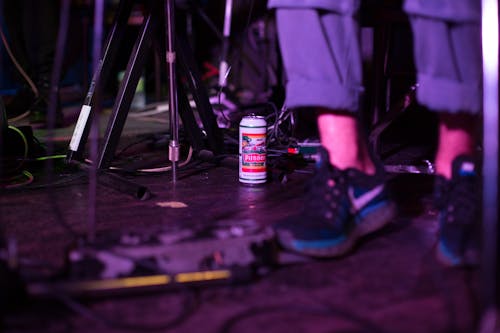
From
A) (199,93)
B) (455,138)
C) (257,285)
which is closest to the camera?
(257,285)

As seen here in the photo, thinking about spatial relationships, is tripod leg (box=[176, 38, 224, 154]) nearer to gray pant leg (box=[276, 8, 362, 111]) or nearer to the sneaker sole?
gray pant leg (box=[276, 8, 362, 111])

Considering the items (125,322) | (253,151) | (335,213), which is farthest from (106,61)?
(125,322)

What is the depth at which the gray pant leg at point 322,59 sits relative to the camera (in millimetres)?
1216

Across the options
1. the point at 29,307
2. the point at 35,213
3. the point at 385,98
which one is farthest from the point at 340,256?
the point at 385,98

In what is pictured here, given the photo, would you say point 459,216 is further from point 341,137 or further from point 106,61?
point 106,61

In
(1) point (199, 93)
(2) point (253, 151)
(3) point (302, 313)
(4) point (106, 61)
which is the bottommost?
(3) point (302, 313)

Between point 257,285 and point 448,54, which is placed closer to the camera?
point 257,285

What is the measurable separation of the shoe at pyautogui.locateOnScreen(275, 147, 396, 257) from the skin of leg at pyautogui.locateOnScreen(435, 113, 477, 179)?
0.43 ft

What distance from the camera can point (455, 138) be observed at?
1262 mm

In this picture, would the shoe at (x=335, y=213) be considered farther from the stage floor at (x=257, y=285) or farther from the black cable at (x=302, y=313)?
the black cable at (x=302, y=313)

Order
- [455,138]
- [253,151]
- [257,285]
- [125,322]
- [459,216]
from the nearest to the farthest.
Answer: [125,322], [257,285], [459,216], [455,138], [253,151]

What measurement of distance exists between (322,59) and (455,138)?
1.06 feet

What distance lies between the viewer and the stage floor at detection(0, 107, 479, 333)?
90 cm

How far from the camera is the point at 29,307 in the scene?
0.95 metres
